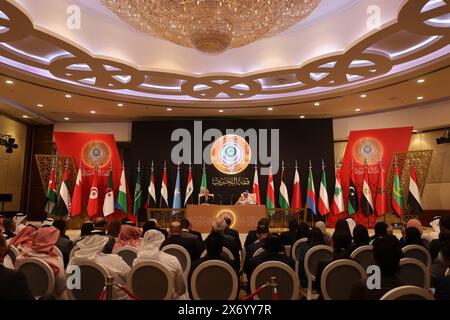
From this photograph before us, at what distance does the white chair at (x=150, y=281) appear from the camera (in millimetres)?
2811

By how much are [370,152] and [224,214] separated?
5.42 m

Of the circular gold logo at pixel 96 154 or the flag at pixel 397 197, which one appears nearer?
the flag at pixel 397 197

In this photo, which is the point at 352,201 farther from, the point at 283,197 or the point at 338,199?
the point at 283,197

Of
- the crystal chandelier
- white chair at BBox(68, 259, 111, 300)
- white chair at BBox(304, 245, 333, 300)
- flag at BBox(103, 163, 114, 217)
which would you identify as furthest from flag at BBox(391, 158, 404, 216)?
white chair at BBox(68, 259, 111, 300)

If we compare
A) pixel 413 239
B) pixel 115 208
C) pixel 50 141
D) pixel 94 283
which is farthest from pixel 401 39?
pixel 50 141

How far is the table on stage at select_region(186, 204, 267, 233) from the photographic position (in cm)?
947

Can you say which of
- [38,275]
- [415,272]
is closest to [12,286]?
[38,275]

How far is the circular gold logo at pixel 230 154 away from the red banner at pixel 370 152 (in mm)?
3300

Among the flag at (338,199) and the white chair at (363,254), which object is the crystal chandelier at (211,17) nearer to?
the white chair at (363,254)

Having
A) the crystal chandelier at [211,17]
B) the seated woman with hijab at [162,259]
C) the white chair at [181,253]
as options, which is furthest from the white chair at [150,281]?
the crystal chandelier at [211,17]

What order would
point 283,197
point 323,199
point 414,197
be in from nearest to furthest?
1. point 414,197
2. point 323,199
3. point 283,197

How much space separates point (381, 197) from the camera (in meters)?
10.7

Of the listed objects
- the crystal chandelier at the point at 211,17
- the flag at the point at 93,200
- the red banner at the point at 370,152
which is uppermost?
the crystal chandelier at the point at 211,17

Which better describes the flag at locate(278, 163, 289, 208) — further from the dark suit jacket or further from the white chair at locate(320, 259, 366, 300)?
the dark suit jacket
